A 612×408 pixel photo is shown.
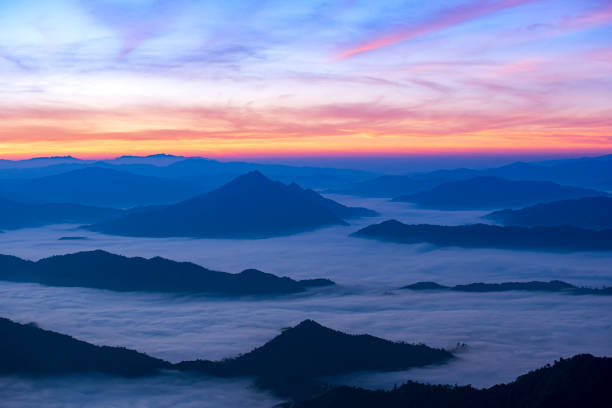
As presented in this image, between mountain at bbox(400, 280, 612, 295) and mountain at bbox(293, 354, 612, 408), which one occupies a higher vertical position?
mountain at bbox(400, 280, 612, 295)

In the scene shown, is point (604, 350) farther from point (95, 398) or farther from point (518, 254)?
point (518, 254)

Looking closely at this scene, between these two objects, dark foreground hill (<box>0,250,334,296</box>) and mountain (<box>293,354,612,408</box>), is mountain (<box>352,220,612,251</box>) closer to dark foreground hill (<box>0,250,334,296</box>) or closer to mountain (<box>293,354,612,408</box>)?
dark foreground hill (<box>0,250,334,296</box>)

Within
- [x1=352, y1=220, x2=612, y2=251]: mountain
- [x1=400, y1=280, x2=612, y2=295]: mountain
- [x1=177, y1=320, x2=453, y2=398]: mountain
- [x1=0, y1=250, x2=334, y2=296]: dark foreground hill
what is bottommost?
[x1=177, y1=320, x2=453, y2=398]: mountain

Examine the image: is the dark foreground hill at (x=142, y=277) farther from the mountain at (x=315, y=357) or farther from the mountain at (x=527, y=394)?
the mountain at (x=527, y=394)

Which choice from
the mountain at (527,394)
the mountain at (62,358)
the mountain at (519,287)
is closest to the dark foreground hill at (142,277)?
the mountain at (519,287)

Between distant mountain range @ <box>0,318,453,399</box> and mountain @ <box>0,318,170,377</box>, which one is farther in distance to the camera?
mountain @ <box>0,318,170,377</box>

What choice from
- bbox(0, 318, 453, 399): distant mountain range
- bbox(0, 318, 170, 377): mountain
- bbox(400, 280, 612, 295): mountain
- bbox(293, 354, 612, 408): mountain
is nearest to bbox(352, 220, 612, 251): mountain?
bbox(400, 280, 612, 295): mountain

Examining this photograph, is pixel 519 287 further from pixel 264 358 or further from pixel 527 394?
pixel 527 394

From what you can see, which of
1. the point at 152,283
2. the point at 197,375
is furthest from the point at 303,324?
the point at 152,283
